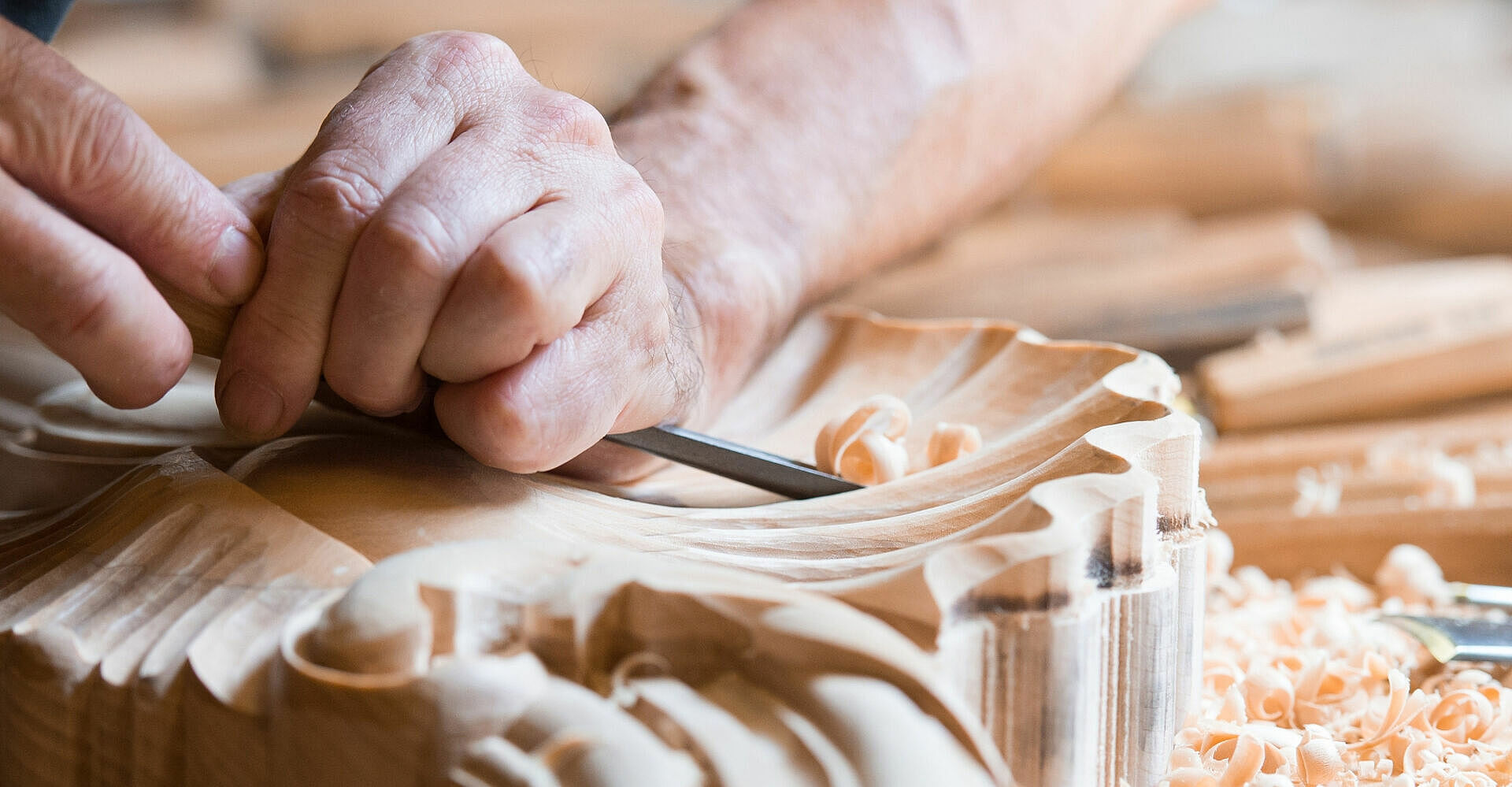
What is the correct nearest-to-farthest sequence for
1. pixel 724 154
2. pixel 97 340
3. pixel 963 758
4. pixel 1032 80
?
pixel 963 758 < pixel 97 340 < pixel 724 154 < pixel 1032 80

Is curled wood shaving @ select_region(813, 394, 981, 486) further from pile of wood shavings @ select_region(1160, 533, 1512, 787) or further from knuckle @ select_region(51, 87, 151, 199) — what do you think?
knuckle @ select_region(51, 87, 151, 199)

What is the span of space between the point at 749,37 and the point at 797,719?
91 cm

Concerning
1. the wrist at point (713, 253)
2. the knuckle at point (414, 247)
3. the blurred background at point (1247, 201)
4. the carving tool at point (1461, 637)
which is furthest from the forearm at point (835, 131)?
the carving tool at point (1461, 637)

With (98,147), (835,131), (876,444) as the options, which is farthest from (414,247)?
(835,131)

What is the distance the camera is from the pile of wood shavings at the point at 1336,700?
1.76 ft

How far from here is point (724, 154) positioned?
102cm

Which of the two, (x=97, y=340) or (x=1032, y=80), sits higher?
(x=1032, y=80)

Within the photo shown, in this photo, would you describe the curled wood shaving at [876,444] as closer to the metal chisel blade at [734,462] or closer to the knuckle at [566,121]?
the metal chisel blade at [734,462]

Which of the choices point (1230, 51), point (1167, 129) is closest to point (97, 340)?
point (1167, 129)

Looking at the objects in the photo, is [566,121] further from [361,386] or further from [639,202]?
[361,386]

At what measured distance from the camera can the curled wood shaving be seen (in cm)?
63

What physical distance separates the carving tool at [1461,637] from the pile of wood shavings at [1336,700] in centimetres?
2

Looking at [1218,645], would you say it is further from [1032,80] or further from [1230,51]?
[1230,51]

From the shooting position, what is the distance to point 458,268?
1.60 feet
